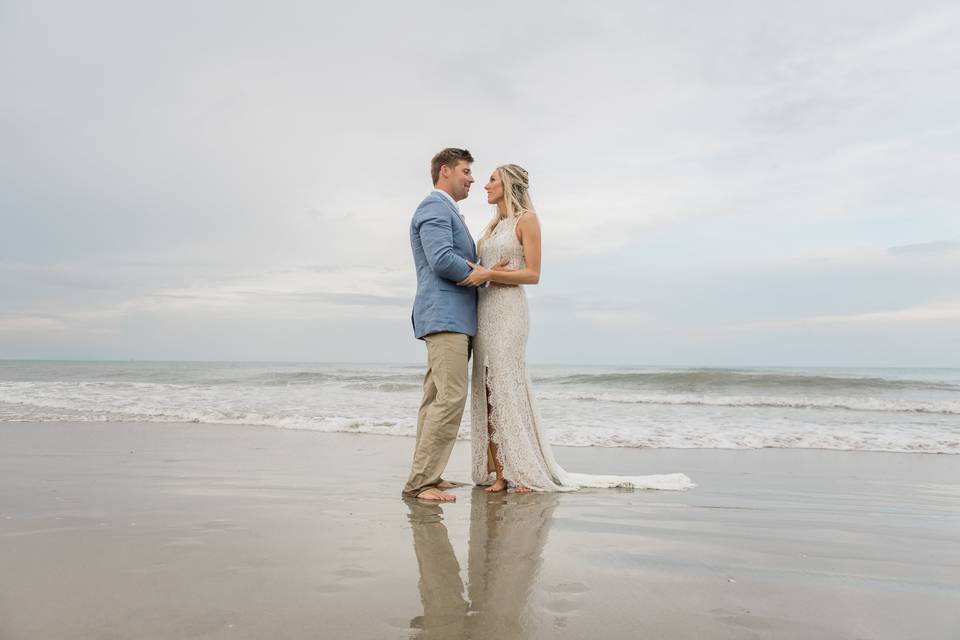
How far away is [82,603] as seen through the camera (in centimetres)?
197

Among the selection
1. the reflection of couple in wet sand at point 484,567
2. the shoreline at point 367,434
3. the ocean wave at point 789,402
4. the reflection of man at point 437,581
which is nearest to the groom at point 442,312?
the reflection of couple in wet sand at point 484,567

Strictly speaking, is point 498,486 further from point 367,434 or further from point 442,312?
point 367,434

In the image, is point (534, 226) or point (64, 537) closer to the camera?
point (64, 537)

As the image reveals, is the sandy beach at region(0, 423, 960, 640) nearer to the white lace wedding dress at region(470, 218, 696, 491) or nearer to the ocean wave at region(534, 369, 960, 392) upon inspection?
the white lace wedding dress at region(470, 218, 696, 491)

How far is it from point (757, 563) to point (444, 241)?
7.76 feet

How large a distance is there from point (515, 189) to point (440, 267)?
0.91m

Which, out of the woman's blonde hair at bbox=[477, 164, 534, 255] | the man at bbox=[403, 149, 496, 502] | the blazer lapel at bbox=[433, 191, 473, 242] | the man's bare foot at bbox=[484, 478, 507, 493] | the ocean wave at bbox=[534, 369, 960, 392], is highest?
the woman's blonde hair at bbox=[477, 164, 534, 255]

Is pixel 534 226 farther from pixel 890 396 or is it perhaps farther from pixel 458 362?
pixel 890 396

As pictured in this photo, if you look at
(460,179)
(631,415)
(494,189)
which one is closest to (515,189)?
(494,189)

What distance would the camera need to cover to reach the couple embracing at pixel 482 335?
3.87 m

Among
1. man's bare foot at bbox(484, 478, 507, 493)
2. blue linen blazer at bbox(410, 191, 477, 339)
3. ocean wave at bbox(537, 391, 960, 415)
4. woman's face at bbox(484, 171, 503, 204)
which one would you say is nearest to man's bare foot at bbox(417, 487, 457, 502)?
man's bare foot at bbox(484, 478, 507, 493)

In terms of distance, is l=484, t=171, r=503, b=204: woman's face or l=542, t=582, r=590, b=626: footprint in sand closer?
l=542, t=582, r=590, b=626: footprint in sand

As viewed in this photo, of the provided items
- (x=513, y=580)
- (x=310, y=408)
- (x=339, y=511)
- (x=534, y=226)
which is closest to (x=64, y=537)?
(x=339, y=511)

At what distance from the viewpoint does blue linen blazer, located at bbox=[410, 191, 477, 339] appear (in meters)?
3.78
